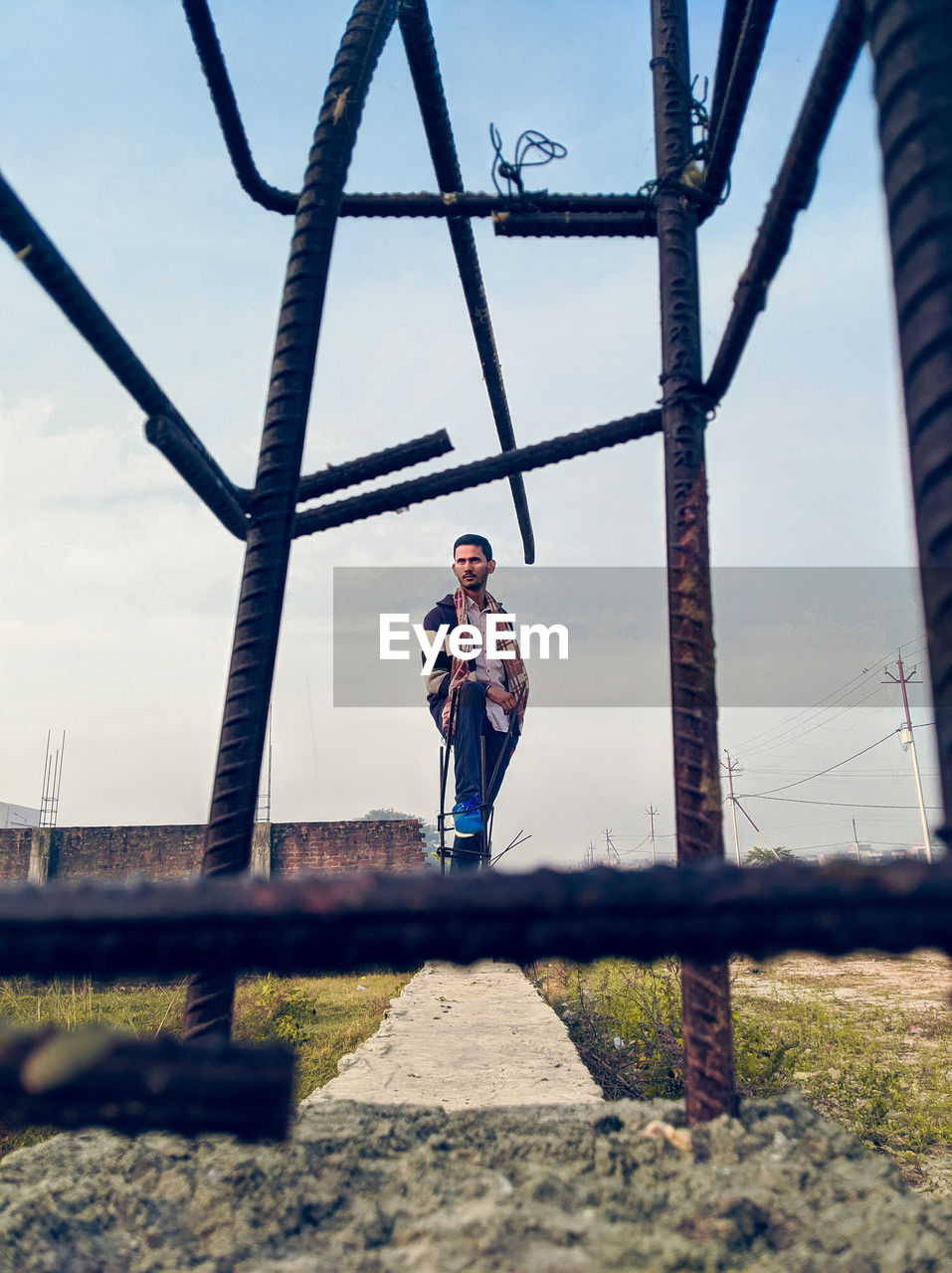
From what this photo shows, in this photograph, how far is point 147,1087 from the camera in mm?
440

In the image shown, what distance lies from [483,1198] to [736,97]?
1.47 m

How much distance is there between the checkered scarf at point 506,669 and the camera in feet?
13.1

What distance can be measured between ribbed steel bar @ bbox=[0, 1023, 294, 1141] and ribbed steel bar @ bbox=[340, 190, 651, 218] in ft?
4.91

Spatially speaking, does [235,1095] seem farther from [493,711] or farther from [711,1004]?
[493,711]

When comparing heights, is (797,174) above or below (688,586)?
above

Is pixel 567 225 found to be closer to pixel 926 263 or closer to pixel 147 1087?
pixel 926 263

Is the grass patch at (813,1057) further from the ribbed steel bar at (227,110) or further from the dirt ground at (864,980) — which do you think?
the ribbed steel bar at (227,110)

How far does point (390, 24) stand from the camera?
1.42 metres

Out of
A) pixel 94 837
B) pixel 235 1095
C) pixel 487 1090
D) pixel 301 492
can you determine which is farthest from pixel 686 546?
pixel 94 837

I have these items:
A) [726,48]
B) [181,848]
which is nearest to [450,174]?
[726,48]

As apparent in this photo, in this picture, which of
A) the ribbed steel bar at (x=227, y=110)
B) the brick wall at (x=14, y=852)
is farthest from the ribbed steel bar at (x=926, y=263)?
the brick wall at (x=14, y=852)

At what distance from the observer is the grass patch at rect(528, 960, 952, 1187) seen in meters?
2.85

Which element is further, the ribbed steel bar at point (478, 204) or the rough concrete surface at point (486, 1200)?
the ribbed steel bar at point (478, 204)

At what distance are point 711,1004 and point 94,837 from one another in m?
13.0
